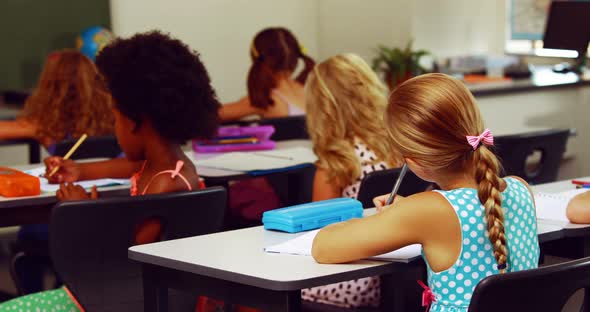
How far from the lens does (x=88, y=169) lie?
10.1 ft

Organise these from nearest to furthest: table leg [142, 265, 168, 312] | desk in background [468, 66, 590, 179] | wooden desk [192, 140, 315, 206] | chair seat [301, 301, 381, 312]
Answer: table leg [142, 265, 168, 312] → chair seat [301, 301, 381, 312] → wooden desk [192, 140, 315, 206] → desk in background [468, 66, 590, 179]

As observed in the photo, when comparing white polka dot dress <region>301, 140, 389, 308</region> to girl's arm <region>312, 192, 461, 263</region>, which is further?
white polka dot dress <region>301, 140, 389, 308</region>

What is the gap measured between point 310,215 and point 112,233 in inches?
19.3

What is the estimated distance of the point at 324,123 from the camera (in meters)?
2.97

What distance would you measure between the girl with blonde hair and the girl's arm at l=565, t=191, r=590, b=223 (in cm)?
82

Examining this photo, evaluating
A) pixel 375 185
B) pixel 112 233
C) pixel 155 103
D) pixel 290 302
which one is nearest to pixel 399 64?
pixel 375 185

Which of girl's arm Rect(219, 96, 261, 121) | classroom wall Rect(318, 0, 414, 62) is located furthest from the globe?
classroom wall Rect(318, 0, 414, 62)

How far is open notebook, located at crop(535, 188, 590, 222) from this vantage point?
91.6 inches

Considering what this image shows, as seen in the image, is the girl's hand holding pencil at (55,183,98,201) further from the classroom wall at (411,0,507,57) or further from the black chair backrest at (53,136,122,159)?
the classroom wall at (411,0,507,57)

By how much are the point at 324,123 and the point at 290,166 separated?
1.47ft

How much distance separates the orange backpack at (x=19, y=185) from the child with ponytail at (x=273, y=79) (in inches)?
82.8

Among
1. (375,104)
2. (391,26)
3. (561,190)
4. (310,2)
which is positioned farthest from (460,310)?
(310,2)

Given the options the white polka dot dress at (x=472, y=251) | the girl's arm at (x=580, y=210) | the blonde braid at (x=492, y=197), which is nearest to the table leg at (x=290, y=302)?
the white polka dot dress at (x=472, y=251)

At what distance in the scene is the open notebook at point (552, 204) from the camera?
2.33 metres
